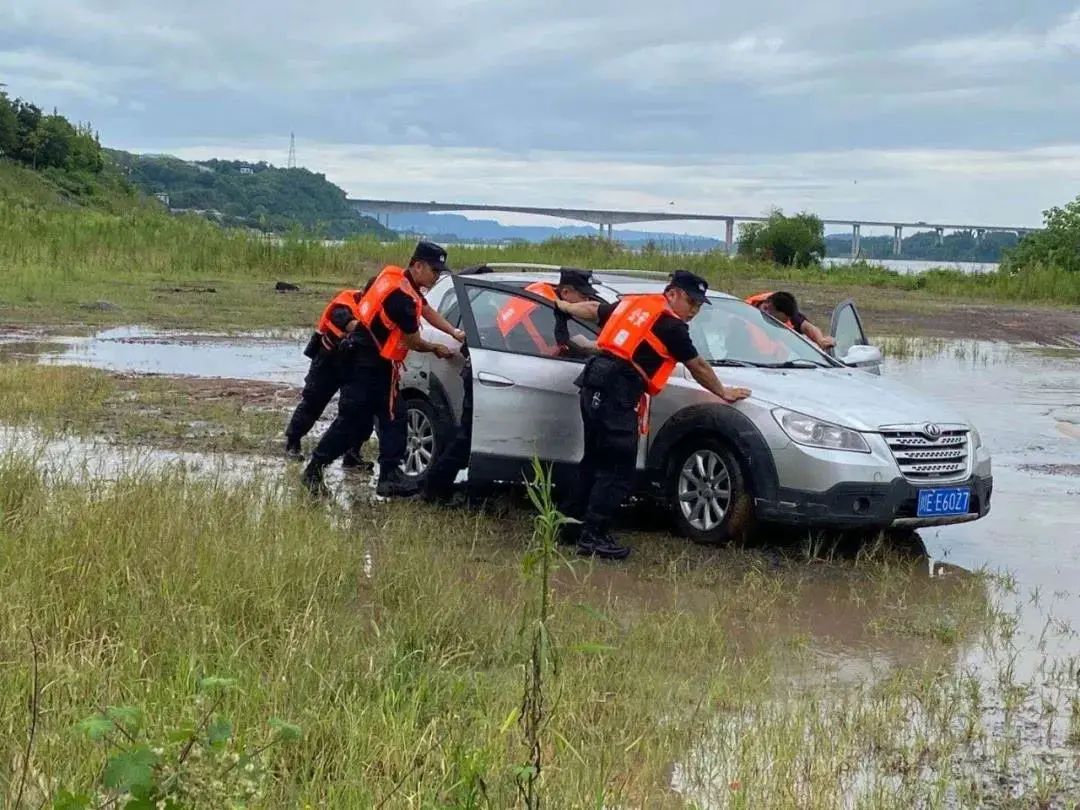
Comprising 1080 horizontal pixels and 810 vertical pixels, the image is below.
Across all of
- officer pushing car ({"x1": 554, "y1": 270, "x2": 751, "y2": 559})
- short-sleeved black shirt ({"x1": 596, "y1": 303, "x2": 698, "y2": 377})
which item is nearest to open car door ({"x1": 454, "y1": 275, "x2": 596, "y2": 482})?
officer pushing car ({"x1": 554, "y1": 270, "x2": 751, "y2": 559})

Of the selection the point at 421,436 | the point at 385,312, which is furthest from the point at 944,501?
the point at 385,312

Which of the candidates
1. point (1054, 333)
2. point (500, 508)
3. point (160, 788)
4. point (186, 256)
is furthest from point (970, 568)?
point (186, 256)

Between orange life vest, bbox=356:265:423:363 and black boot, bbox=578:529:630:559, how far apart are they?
1.88 metres

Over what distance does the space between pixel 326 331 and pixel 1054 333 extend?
22161 mm

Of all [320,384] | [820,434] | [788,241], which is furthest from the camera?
[788,241]

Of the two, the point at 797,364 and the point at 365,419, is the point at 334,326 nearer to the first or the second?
the point at 365,419

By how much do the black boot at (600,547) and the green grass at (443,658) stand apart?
7.3 inches

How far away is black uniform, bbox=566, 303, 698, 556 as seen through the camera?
7938 millimetres

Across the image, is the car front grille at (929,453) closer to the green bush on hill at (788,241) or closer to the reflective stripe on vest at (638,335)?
the reflective stripe on vest at (638,335)

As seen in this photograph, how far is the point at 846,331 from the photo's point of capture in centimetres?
1144

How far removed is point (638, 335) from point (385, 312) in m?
1.93

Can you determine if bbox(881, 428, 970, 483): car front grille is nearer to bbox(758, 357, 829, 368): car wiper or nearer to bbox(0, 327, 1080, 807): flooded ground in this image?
bbox(0, 327, 1080, 807): flooded ground

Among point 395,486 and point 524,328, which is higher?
point 524,328

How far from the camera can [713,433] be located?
827 cm
